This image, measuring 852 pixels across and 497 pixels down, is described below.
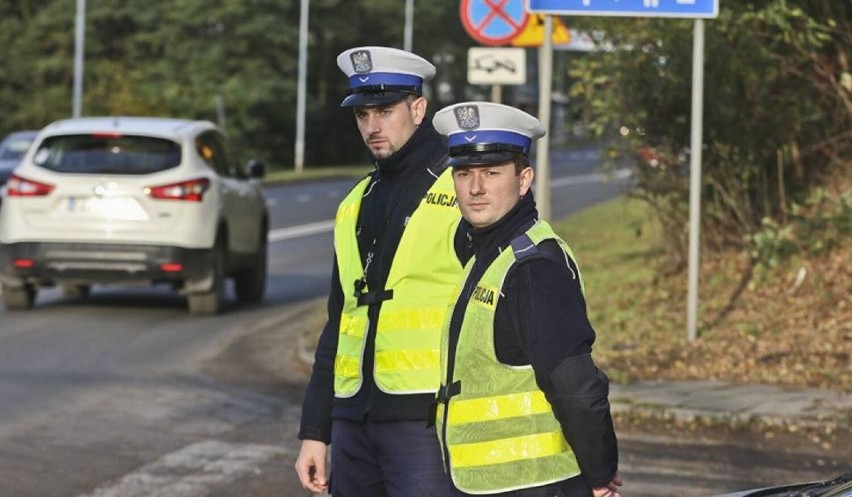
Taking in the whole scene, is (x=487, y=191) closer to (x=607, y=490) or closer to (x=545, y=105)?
(x=607, y=490)

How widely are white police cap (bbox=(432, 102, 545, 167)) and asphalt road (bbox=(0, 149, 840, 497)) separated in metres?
4.39

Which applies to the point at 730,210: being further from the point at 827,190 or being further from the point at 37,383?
the point at 37,383

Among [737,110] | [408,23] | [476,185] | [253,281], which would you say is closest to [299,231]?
[253,281]

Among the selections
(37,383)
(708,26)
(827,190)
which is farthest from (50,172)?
(827,190)

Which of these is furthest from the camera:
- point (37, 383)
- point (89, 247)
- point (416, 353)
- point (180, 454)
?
point (89, 247)

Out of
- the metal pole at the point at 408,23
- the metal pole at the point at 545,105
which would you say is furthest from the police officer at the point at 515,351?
the metal pole at the point at 408,23

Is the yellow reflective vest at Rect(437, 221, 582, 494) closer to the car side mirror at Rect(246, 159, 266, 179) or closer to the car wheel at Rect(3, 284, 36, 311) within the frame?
the car wheel at Rect(3, 284, 36, 311)

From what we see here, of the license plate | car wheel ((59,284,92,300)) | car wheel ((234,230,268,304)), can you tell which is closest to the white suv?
the license plate

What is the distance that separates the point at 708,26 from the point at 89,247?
551cm

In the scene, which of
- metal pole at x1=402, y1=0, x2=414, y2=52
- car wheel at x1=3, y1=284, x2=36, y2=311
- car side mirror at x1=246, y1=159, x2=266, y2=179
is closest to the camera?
car wheel at x1=3, y1=284, x2=36, y2=311

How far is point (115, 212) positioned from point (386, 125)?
430 inches

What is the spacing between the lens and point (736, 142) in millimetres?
15805

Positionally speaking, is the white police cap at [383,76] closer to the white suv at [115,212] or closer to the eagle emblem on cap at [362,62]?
the eagle emblem on cap at [362,62]

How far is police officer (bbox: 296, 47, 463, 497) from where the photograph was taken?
194 inches
